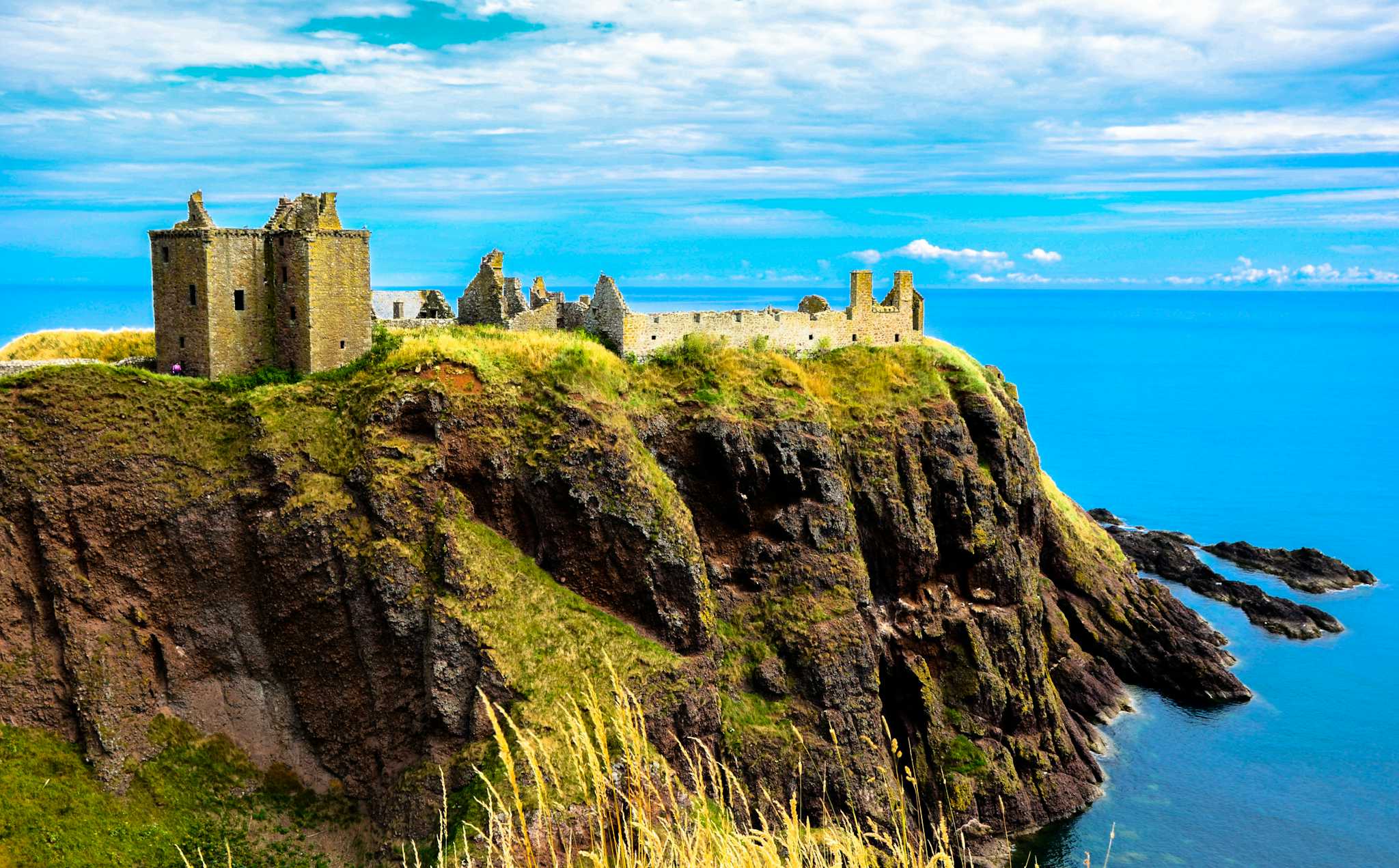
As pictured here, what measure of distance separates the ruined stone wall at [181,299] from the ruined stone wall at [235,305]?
0.35 m

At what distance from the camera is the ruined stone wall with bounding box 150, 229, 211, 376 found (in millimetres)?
50375

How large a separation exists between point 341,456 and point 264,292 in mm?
10542

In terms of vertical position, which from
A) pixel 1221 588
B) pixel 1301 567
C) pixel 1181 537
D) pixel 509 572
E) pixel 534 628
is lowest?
pixel 1221 588

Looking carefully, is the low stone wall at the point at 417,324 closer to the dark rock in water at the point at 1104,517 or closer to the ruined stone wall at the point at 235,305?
the ruined stone wall at the point at 235,305

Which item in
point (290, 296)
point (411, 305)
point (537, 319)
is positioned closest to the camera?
point (290, 296)

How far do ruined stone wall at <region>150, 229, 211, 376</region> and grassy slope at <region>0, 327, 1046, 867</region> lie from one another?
100 inches

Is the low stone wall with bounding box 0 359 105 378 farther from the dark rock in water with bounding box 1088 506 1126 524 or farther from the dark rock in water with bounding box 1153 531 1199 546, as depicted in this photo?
the dark rock in water with bounding box 1088 506 1126 524

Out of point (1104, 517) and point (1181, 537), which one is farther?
point (1104, 517)

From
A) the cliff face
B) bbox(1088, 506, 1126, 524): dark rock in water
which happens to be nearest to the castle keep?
the cliff face

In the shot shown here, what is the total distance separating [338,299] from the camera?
52.5m

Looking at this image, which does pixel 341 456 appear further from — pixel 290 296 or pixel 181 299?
pixel 181 299

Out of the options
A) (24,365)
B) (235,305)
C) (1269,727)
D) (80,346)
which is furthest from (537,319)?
(1269,727)

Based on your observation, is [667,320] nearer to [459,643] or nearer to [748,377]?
[748,377]

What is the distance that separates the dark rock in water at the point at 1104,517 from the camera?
111 m
